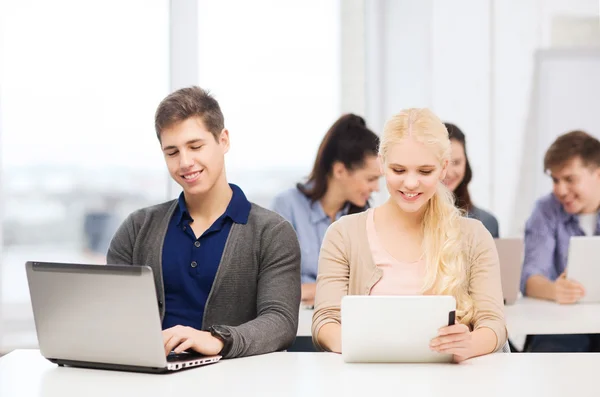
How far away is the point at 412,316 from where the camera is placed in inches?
75.3

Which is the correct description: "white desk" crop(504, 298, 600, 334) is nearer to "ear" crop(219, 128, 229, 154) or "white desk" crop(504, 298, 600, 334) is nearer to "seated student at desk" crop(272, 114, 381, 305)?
"seated student at desk" crop(272, 114, 381, 305)

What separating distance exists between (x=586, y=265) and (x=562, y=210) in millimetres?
520

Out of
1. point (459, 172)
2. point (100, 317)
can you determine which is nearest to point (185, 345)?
point (100, 317)

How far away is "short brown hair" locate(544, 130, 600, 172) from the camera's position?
3781 millimetres

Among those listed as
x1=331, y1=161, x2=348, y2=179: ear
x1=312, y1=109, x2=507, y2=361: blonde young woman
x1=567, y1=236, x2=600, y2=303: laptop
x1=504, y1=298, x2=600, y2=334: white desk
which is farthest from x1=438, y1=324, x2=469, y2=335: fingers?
x1=331, y1=161, x2=348, y2=179: ear

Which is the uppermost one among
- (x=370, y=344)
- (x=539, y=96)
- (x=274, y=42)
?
(x=274, y=42)

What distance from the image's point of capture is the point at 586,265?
3.36m

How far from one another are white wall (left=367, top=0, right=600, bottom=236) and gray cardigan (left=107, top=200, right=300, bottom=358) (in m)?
3.20

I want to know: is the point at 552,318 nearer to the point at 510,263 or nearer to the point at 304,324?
the point at 510,263

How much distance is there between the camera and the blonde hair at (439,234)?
2.25 metres

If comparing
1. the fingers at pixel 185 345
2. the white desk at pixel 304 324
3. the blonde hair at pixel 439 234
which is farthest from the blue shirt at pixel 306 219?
the fingers at pixel 185 345

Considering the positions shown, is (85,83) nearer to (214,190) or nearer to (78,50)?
(78,50)

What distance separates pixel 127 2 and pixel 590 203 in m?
2.97

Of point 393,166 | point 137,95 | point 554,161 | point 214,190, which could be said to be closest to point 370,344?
point 393,166
